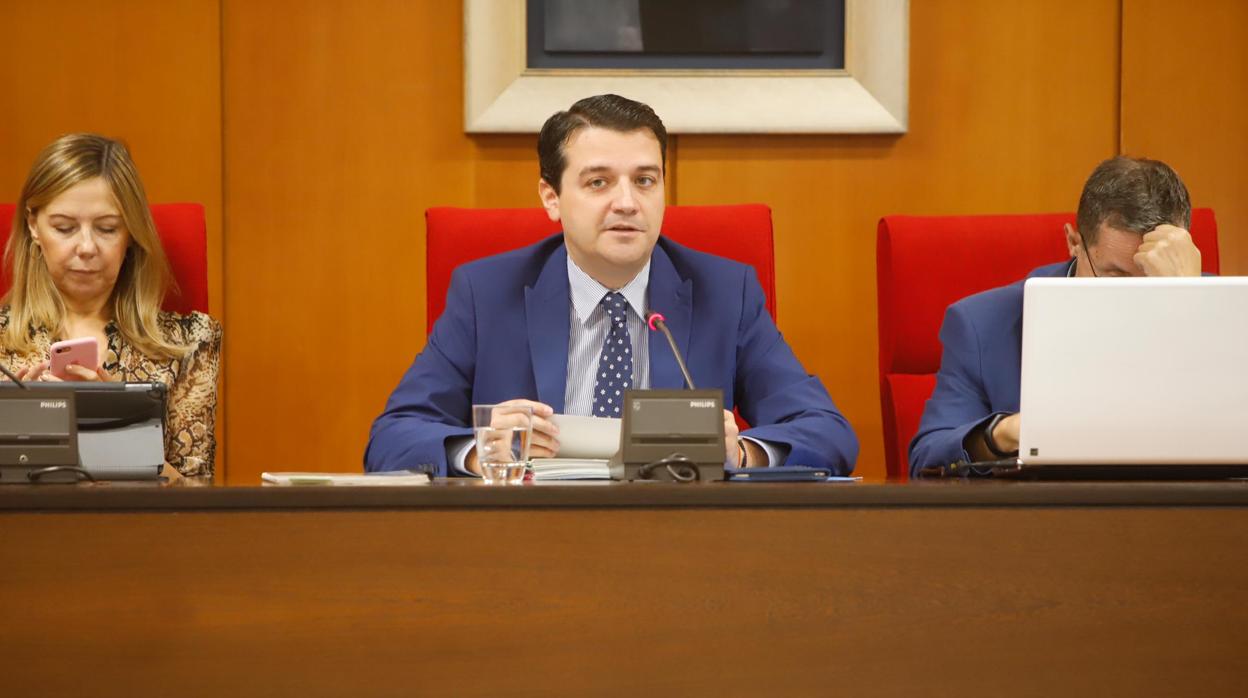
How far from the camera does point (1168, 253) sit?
2156mm

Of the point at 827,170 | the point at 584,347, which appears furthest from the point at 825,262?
the point at 584,347

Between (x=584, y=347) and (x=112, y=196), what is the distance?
2.99ft

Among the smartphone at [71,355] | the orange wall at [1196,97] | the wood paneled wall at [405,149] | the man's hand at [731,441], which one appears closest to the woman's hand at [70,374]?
the smartphone at [71,355]

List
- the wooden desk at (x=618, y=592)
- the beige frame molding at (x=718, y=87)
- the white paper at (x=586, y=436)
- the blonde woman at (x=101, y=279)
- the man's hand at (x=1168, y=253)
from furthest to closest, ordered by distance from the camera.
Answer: the beige frame molding at (x=718, y=87), the blonde woman at (x=101, y=279), the man's hand at (x=1168, y=253), the white paper at (x=586, y=436), the wooden desk at (x=618, y=592)

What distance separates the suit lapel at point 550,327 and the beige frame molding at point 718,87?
0.77 metres

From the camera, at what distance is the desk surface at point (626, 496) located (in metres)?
1.34

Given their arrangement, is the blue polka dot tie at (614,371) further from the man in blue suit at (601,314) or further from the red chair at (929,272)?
the red chair at (929,272)

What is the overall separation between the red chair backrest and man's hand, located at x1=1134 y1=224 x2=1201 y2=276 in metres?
0.64

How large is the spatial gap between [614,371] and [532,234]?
0.37 m

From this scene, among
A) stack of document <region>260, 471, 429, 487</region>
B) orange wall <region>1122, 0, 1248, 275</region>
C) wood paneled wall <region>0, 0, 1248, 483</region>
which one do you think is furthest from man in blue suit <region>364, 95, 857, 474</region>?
orange wall <region>1122, 0, 1248, 275</region>

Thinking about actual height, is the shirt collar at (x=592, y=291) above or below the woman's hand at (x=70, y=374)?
above

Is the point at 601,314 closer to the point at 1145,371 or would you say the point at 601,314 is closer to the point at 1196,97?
the point at 1145,371

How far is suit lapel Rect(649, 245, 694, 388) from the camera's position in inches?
88.6

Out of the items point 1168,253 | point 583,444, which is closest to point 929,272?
point 1168,253
